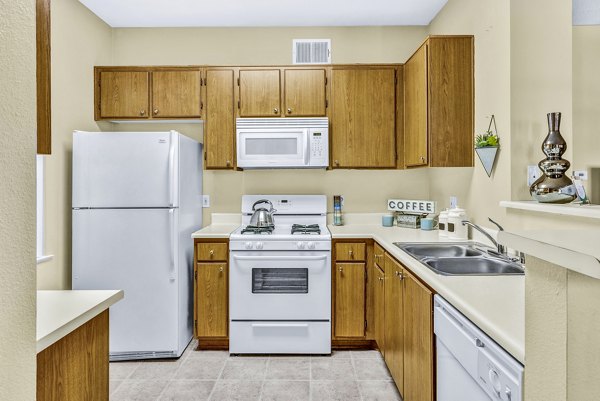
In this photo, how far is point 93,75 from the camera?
3104mm

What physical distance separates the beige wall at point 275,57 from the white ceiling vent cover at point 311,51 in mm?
74

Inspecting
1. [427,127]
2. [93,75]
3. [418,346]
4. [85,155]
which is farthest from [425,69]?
[93,75]

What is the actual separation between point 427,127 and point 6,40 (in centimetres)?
228

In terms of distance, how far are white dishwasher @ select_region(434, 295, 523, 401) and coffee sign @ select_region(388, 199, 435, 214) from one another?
1.76 meters

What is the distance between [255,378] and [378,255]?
47.2 inches

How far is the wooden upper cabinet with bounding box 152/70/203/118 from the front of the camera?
309 centimetres

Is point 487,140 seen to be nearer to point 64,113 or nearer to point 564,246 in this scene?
point 564,246

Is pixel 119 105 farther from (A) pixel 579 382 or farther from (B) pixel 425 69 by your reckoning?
(A) pixel 579 382

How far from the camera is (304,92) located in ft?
10.2

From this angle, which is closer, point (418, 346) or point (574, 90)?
point (418, 346)

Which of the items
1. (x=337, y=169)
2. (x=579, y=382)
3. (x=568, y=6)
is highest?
(x=568, y=6)

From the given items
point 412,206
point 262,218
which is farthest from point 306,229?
point 412,206

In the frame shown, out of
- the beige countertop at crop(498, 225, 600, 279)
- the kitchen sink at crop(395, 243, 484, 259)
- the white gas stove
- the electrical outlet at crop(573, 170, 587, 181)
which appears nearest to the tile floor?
the white gas stove

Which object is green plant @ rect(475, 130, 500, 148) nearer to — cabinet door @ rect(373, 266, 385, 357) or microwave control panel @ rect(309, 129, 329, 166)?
cabinet door @ rect(373, 266, 385, 357)
